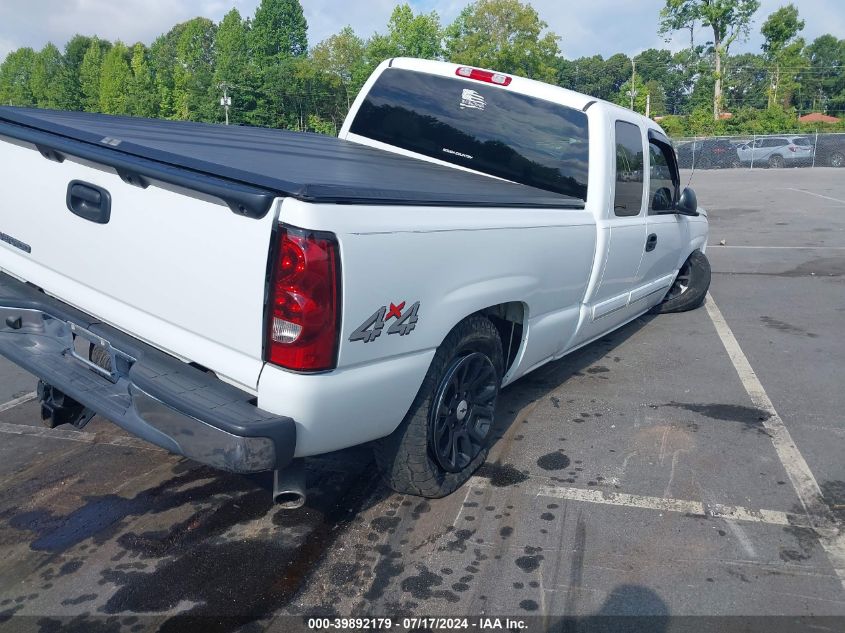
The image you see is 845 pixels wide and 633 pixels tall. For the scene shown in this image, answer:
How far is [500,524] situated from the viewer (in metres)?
3.36

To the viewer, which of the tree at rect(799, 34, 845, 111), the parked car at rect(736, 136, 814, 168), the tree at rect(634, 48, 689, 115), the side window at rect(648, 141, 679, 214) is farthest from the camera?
the tree at rect(634, 48, 689, 115)

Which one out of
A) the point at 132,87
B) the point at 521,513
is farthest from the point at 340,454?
the point at 132,87

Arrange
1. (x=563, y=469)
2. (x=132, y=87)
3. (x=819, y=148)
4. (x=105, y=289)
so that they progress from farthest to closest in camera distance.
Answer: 1. (x=132, y=87)
2. (x=819, y=148)
3. (x=563, y=469)
4. (x=105, y=289)

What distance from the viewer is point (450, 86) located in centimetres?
509

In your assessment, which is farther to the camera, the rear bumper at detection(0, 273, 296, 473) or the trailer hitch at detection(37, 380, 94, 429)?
the trailer hitch at detection(37, 380, 94, 429)

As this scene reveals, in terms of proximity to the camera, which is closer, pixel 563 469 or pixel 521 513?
pixel 521 513

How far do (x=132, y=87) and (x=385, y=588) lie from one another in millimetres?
75750

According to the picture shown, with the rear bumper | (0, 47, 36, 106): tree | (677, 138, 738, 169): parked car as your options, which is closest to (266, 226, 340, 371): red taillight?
the rear bumper

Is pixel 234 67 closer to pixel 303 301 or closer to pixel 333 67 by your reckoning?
pixel 333 67

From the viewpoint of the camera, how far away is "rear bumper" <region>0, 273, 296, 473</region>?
252 centimetres

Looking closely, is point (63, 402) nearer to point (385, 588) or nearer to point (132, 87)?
point (385, 588)

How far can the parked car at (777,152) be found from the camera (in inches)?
1475

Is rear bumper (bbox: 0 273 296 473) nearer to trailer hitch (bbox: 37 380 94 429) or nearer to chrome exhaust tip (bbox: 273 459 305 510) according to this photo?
chrome exhaust tip (bbox: 273 459 305 510)

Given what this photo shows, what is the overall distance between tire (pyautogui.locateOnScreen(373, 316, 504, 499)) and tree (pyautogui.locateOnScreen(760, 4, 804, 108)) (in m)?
56.7
